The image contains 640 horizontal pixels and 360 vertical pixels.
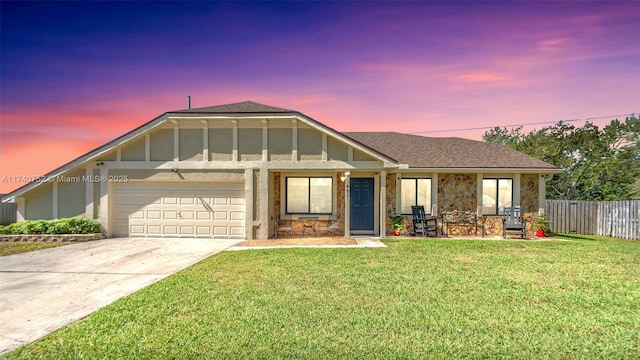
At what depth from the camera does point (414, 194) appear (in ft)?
43.4

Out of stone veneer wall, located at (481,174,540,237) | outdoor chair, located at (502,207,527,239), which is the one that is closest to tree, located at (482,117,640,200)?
stone veneer wall, located at (481,174,540,237)

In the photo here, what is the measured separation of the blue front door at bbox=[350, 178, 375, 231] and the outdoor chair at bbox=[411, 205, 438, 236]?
1.77 meters

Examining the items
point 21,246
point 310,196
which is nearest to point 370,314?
point 310,196

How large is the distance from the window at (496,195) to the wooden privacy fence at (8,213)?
19.7 metres

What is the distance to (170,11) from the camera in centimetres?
1014

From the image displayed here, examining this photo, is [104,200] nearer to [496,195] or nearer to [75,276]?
[75,276]

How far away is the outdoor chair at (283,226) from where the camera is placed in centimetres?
1270

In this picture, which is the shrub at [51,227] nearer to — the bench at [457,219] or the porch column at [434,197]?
the porch column at [434,197]

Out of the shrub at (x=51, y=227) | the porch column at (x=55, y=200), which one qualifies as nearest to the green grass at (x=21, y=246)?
the shrub at (x=51, y=227)

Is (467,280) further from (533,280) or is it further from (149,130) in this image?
(149,130)

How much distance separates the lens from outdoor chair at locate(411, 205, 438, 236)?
12406 mm

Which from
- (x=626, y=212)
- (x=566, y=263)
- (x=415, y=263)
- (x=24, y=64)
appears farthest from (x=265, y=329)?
(x=626, y=212)

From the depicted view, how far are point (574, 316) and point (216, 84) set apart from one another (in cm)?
1503

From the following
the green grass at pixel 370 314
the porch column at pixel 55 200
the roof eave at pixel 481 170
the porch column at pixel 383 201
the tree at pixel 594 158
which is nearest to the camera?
the green grass at pixel 370 314
